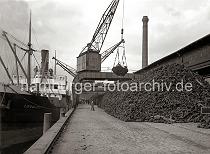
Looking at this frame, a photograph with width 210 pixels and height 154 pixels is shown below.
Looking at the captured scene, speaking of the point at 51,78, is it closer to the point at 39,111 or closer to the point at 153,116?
the point at 39,111

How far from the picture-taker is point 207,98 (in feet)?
59.4

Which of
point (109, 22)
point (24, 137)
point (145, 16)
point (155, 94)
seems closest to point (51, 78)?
point (109, 22)

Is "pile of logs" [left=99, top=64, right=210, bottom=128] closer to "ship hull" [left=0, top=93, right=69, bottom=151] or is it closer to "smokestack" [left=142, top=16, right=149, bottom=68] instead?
"ship hull" [left=0, top=93, right=69, bottom=151]

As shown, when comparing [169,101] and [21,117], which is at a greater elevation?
[169,101]

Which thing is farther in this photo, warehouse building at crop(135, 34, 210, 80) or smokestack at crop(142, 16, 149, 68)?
smokestack at crop(142, 16, 149, 68)

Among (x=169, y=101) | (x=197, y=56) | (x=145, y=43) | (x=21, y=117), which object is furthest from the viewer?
(x=145, y=43)

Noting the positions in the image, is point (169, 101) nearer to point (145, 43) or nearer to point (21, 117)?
point (21, 117)

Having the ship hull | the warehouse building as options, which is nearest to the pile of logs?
the warehouse building

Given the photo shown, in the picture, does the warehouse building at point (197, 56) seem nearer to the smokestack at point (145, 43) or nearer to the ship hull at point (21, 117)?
the ship hull at point (21, 117)

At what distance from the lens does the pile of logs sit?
667 inches

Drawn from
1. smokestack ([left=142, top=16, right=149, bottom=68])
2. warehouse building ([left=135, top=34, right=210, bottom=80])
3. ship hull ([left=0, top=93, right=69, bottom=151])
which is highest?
smokestack ([left=142, top=16, right=149, bottom=68])

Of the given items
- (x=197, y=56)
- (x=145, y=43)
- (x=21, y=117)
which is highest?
(x=145, y=43)

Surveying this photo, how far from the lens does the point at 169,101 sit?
1778 cm

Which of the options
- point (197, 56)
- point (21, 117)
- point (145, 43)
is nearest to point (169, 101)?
point (197, 56)
